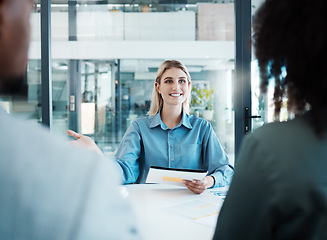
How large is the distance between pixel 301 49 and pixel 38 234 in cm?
59

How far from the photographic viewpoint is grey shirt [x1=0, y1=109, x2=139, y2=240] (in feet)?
1.25

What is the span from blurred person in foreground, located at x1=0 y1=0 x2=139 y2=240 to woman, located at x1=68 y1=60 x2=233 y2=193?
1883 millimetres

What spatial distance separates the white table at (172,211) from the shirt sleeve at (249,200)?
1.34 ft

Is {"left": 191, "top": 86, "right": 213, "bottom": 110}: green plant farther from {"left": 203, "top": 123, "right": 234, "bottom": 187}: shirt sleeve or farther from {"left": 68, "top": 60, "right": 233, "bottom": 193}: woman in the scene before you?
{"left": 203, "top": 123, "right": 234, "bottom": 187}: shirt sleeve

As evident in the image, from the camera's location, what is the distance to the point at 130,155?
2.40 m

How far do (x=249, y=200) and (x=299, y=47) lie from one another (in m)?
0.33

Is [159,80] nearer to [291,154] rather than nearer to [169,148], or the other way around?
[169,148]

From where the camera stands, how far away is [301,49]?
65 centimetres

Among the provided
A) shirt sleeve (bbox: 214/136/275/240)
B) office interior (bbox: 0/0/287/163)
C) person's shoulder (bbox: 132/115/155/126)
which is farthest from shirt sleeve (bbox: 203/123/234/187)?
shirt sleeve (bbox: 214/136/275/240)

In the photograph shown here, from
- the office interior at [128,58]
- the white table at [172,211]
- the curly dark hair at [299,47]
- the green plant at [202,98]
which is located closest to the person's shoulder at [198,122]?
the white table at [172,211]

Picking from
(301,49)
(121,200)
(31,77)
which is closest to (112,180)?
(121,200)

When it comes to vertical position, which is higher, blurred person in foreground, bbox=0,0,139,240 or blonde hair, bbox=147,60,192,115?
blonde hair, bbox=147,60,192,115

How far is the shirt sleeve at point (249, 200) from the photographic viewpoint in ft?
2.02

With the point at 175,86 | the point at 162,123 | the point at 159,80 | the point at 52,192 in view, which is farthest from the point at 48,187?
the point at 159,80
